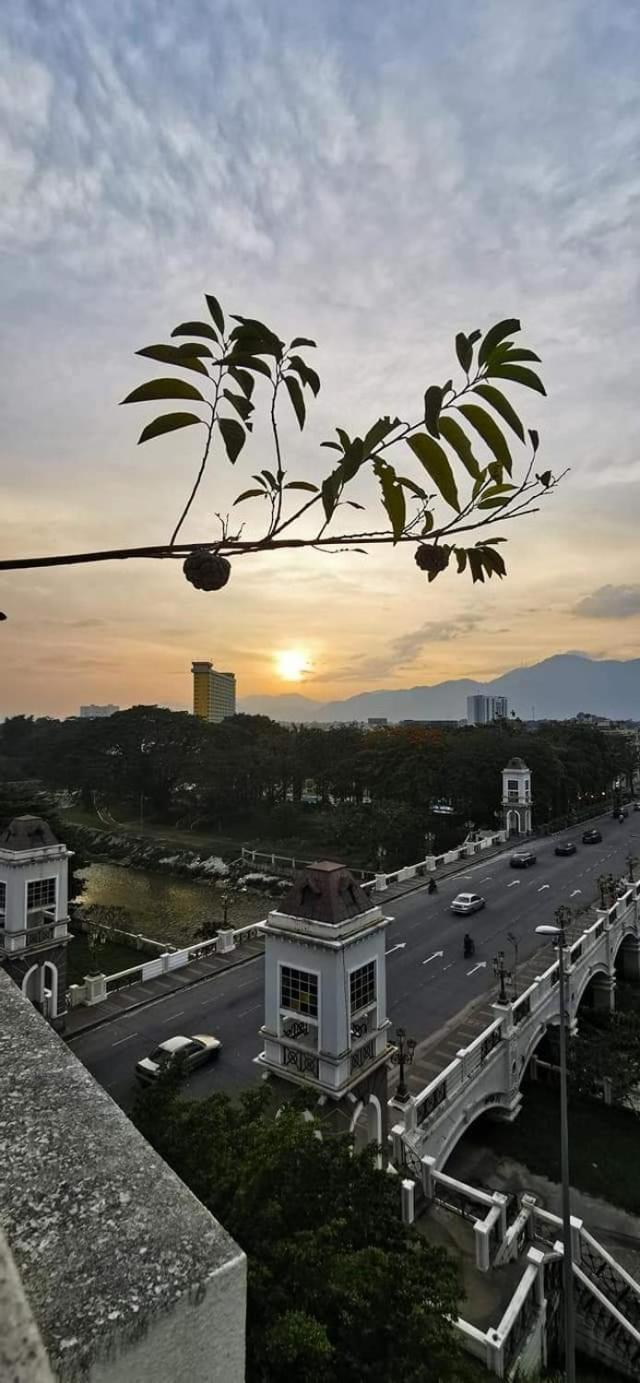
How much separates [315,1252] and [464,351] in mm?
7953

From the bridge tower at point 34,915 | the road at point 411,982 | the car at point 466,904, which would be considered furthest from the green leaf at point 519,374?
the car at point 466,904

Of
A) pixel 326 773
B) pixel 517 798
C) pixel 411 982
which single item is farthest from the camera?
pixel 326 773

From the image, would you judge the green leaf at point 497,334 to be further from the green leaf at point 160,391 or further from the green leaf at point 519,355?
the green leaf at point 160,391

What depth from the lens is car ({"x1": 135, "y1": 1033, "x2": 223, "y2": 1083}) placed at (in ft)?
52.0

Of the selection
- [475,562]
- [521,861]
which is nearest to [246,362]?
[475,562]

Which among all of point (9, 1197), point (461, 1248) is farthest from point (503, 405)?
point (461, 1248)

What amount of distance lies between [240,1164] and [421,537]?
27.2ft

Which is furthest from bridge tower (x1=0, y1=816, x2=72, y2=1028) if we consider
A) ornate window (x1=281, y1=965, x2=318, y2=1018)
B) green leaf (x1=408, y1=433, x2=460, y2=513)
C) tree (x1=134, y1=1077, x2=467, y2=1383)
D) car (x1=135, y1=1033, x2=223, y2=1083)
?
green leaf (x1=408, y1=433, x2=460, y2=513)

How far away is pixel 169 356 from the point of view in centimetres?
183

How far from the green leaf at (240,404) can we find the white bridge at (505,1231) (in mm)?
14337

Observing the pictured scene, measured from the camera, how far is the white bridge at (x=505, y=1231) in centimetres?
1166

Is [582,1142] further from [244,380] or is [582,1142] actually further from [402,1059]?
[244,380]

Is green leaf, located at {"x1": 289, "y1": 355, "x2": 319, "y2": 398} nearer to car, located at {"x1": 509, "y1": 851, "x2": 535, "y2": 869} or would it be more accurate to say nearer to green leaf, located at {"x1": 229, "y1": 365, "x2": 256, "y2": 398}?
green leaf, located at {"x1": 229, "y1": 365, "x2": 256, "y2": 398}

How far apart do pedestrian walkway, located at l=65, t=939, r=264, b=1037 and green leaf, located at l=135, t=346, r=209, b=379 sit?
20561mm
